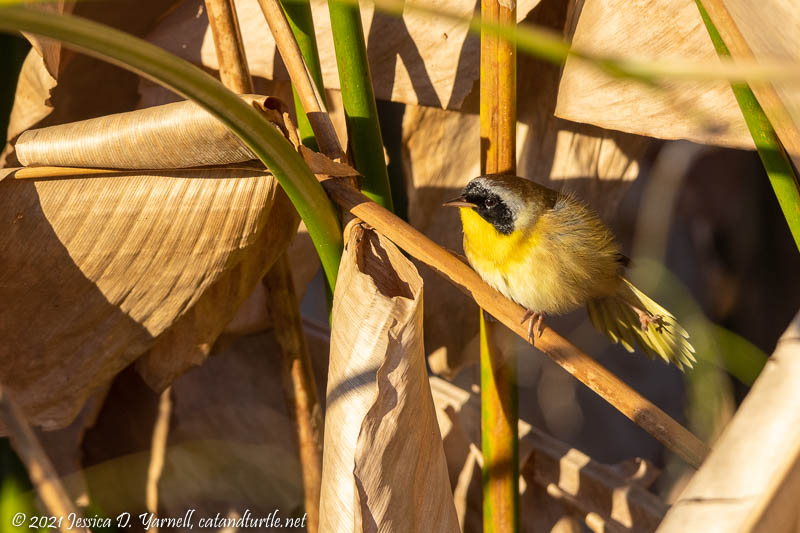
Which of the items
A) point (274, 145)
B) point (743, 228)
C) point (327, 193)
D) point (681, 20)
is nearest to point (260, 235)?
point (327, 193)

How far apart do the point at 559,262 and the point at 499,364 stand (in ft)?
0.88

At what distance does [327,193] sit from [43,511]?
2.13ft

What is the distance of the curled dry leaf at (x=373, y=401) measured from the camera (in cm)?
58

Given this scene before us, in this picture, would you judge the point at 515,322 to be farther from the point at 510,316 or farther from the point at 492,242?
the point at 492,242

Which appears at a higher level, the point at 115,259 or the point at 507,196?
the point at 507,196

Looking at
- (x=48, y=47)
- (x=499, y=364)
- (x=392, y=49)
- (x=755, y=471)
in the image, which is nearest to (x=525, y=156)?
(x=392, y=49)

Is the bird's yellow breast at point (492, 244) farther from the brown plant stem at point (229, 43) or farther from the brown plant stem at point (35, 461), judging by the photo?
the brown plant stem at point (35, 461)

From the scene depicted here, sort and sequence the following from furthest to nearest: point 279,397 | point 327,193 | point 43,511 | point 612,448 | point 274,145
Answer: point 612,448
point 279,397
point 43,511
point 327,193
point 274,145

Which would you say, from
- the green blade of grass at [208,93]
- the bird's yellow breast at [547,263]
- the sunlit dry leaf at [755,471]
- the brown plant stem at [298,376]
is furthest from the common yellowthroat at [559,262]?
the sunlit dry leaf at [755,471]

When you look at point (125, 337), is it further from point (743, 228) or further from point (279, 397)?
point (743, 228)

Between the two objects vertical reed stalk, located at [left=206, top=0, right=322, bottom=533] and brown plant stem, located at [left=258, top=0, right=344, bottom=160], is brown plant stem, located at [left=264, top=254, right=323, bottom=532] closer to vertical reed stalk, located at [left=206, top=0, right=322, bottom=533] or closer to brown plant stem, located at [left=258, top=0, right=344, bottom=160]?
vertical reed stalk, located at [left=206, top=0, right=322, bottom=533]

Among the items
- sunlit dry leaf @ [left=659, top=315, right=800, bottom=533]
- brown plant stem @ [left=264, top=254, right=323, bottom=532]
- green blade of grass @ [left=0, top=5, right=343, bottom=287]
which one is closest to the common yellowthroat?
brown plant stem @ [left=264, top=254, right=323, bottom=532]

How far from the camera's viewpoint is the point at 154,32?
102 cm

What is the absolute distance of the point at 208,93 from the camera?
453 millimetres
